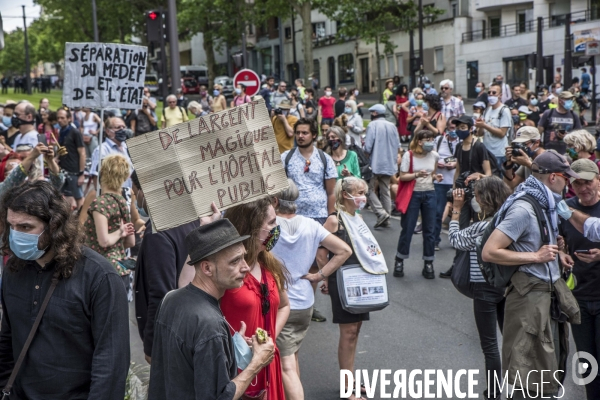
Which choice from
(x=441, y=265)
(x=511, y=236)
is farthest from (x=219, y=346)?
(x=441, y=265)

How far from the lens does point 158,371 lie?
3314 mm

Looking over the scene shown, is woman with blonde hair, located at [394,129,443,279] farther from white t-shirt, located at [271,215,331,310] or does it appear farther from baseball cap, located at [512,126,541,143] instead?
white t-shirt, located at [271,215,331,310]

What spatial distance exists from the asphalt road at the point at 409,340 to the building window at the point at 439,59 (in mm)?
44253

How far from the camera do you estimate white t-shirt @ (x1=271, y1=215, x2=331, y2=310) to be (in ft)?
17.7

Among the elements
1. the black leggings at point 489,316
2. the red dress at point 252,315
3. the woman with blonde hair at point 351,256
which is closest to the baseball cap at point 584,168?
the black leggings at point 489,316

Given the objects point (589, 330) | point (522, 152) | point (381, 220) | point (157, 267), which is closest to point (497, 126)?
point (381, 220)

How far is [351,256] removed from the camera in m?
6.00

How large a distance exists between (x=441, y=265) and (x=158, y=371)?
728 cm

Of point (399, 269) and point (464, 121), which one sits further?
point (464, 121)

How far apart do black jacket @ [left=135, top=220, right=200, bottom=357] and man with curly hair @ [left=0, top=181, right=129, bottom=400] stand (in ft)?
3.71

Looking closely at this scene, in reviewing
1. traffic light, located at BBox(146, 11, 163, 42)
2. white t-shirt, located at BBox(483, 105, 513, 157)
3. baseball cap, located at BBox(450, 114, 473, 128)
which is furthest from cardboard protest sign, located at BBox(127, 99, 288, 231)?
traffic light, located at BBox(146, 11, 163, 42)

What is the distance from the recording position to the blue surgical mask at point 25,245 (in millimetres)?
3324

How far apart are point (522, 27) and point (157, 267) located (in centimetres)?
4884

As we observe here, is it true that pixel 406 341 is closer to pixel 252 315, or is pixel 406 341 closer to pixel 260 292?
pixel 260 292
